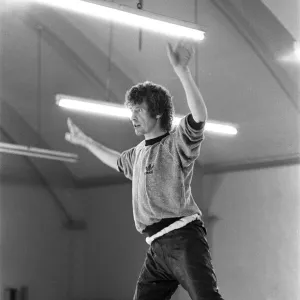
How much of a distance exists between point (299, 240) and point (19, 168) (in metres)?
3.42

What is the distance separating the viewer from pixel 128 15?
11.0 ft

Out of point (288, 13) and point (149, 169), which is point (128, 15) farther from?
point (288, 13)

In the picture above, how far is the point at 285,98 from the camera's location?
6.43m

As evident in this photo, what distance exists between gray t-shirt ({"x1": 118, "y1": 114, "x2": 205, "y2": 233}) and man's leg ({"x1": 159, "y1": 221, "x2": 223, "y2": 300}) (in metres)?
0.07

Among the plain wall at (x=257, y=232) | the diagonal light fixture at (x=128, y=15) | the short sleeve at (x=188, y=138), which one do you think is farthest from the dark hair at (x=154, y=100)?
the plain wall at (x=257, y=232)

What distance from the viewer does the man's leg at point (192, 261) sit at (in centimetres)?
190

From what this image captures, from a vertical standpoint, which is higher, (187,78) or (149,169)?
(187,78)

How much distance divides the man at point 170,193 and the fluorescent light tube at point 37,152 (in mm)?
4802

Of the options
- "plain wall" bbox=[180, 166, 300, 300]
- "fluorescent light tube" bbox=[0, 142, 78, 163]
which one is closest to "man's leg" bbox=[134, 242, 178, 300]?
"plain wall" bbox=[180, 166, 300, 300]

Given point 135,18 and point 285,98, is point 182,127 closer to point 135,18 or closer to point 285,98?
point 135,18

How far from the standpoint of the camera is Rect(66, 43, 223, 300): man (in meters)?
1.91

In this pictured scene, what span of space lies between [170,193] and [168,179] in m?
0.05

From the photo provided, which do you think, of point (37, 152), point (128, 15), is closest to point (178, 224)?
point (128, 15)

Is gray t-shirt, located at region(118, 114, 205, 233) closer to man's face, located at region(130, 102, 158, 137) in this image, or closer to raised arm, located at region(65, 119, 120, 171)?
man's face, located at region(130, 102, 158, 137)
